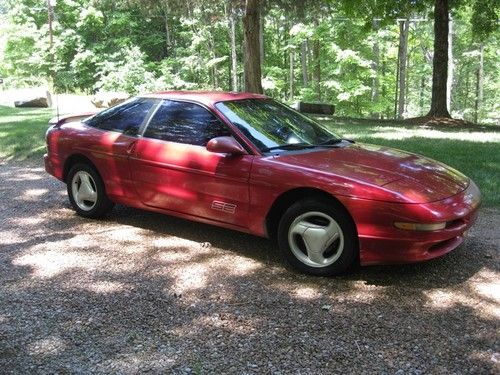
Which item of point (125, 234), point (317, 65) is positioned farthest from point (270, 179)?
point (317, 65)

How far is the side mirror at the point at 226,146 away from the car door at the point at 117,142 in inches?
45.9

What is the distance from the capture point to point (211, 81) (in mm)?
37625

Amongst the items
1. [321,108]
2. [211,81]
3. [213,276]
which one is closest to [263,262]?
[213,276]

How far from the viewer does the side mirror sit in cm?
452

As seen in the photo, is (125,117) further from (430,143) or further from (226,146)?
(430,143)

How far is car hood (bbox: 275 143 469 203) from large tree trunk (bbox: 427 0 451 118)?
12.2 meters

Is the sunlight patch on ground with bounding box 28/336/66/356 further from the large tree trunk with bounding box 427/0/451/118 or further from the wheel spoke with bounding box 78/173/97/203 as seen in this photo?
the large tree trunk with bounding box 427/0/451/118

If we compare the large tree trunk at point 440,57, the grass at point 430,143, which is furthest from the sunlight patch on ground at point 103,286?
the large tree trunk at point 440,57

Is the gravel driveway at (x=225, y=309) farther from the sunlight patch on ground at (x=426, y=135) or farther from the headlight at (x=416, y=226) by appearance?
the sunlight patch on ground at (x=426, y=135)

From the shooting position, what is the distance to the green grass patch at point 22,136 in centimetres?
1102

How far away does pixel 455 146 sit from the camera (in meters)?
10.2

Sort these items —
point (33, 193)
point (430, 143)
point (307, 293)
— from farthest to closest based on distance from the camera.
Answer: point (430, 143) → point (33, 193) → point (307, 293)

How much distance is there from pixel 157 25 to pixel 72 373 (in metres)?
39.7

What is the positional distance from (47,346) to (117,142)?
8.83 ft
